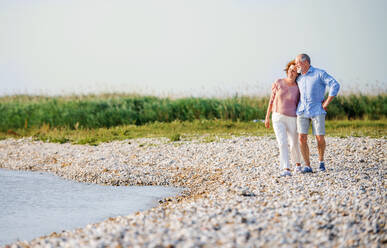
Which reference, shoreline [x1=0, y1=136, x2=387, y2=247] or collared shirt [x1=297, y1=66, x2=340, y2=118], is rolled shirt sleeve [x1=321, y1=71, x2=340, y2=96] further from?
shoreline [x1=0, y1=136, x2=387, y2=247]

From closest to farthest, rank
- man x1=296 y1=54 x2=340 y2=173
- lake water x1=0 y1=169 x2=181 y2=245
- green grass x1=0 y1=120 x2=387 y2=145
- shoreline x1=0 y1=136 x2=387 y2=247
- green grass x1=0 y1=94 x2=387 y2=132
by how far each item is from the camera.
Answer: shoreline x1=0 y1=136 x2=387 y2=247 → lake water x1=0 y1=169 x2=181 y2=245 → man x1=296 y1=54 x2=340 y2=173 → green grass x1=0 y1=120 x2=387 y2=145 → green grass x1=0 y1=94 x2=387 y2=132

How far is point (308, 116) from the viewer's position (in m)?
7.86

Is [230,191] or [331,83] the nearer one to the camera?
[331,83]

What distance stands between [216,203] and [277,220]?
1.35m

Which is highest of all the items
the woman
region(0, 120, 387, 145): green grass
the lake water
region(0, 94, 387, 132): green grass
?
the woman

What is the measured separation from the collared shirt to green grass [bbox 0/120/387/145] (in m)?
8.70

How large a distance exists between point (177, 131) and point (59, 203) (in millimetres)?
11042

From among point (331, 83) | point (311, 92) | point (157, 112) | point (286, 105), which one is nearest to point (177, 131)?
point (157, 112)

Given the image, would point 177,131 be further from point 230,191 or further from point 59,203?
point 230,191

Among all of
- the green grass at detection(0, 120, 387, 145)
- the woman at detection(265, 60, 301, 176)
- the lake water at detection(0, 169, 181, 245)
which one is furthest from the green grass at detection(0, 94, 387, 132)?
the woman at detection(265, 60, 301, 176)

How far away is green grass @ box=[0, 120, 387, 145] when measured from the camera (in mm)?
17516

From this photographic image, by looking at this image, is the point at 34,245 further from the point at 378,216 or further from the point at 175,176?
the point at 175,176

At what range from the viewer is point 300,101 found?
7.94 m

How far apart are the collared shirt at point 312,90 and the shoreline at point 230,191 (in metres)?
1.35
